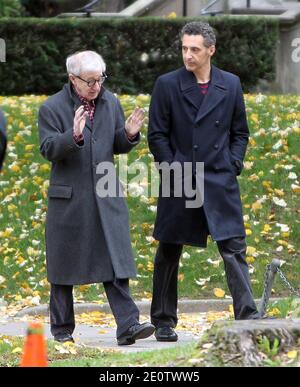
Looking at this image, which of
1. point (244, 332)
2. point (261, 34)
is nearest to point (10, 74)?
point (261, 34)

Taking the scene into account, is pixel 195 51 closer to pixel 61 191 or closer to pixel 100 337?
pixel 61 191

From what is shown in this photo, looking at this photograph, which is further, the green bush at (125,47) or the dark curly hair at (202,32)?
the green bush at (125,47)

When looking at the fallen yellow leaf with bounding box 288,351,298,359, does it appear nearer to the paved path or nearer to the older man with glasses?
the paved path

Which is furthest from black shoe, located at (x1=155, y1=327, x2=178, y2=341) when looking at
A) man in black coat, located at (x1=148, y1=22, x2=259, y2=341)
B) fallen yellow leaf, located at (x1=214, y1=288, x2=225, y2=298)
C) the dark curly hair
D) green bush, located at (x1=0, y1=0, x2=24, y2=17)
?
green bush, located at (x1=0, y1=0, x2=24, y2=17)

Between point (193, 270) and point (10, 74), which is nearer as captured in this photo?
point (193, 270)

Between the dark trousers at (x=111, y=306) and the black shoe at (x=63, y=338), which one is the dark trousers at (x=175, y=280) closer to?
the dark trousers at (x=111, y=306)

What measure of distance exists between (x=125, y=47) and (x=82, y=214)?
944cm

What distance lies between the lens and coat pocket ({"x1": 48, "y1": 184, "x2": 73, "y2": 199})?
945 cm

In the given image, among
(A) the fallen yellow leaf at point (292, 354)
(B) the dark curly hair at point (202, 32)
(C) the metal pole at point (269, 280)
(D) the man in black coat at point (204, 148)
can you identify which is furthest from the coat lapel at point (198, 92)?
(A) the fallen yellow leaf at point (292, 354)

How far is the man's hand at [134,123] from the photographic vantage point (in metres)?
9.30

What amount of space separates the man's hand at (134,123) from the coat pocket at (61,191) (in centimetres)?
53

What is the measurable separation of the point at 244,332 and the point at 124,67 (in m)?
12.0

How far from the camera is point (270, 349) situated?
702 centimetres

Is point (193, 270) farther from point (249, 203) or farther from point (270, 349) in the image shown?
point (270, 349)
